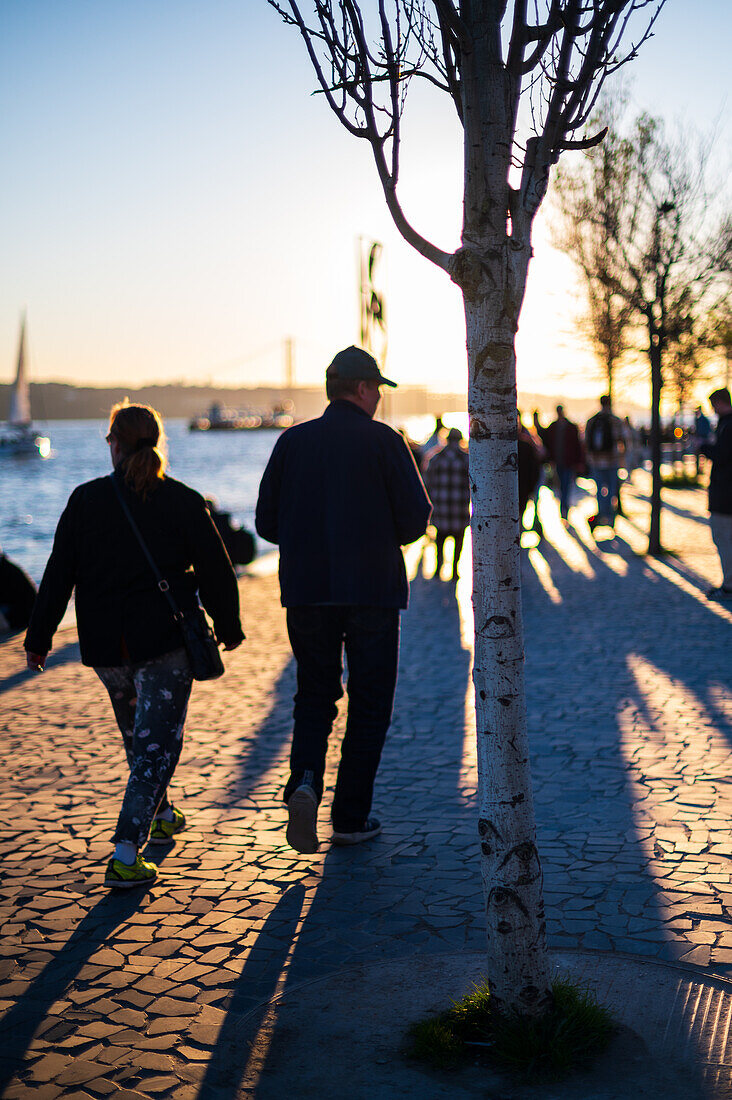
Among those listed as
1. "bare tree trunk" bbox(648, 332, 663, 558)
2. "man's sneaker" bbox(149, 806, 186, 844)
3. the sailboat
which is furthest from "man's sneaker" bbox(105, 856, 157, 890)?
the sailboat

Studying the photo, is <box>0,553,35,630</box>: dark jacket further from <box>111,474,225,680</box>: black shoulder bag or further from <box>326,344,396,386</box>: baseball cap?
<box>326,344,396,386</box>: baseball cap

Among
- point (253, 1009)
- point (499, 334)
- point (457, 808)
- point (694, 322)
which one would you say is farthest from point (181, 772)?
point (694, 322)

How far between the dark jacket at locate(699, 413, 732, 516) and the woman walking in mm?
6965

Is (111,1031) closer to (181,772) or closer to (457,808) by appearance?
(457,808)

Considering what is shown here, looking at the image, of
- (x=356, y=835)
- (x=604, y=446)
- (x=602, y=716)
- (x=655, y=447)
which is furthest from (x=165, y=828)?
(x=604, y=446)

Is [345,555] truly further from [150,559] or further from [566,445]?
[566,445]

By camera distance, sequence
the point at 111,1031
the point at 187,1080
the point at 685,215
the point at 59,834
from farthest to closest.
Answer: the point at 685,215 → the point at 59,834 → the point at 111,1031 → the point at 187,1080

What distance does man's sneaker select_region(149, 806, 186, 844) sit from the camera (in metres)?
4.77

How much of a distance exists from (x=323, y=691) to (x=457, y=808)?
1.02m

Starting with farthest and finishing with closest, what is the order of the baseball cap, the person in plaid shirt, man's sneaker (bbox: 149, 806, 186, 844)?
the person in plaid shirt < man's sneaker (bbox: 149, 806, 186, 844) < the baseball cap

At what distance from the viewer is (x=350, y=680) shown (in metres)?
4.49

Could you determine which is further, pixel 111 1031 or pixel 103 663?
pixel 103 663

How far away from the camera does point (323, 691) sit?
444cm

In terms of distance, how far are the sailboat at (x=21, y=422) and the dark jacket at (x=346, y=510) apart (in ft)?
350
